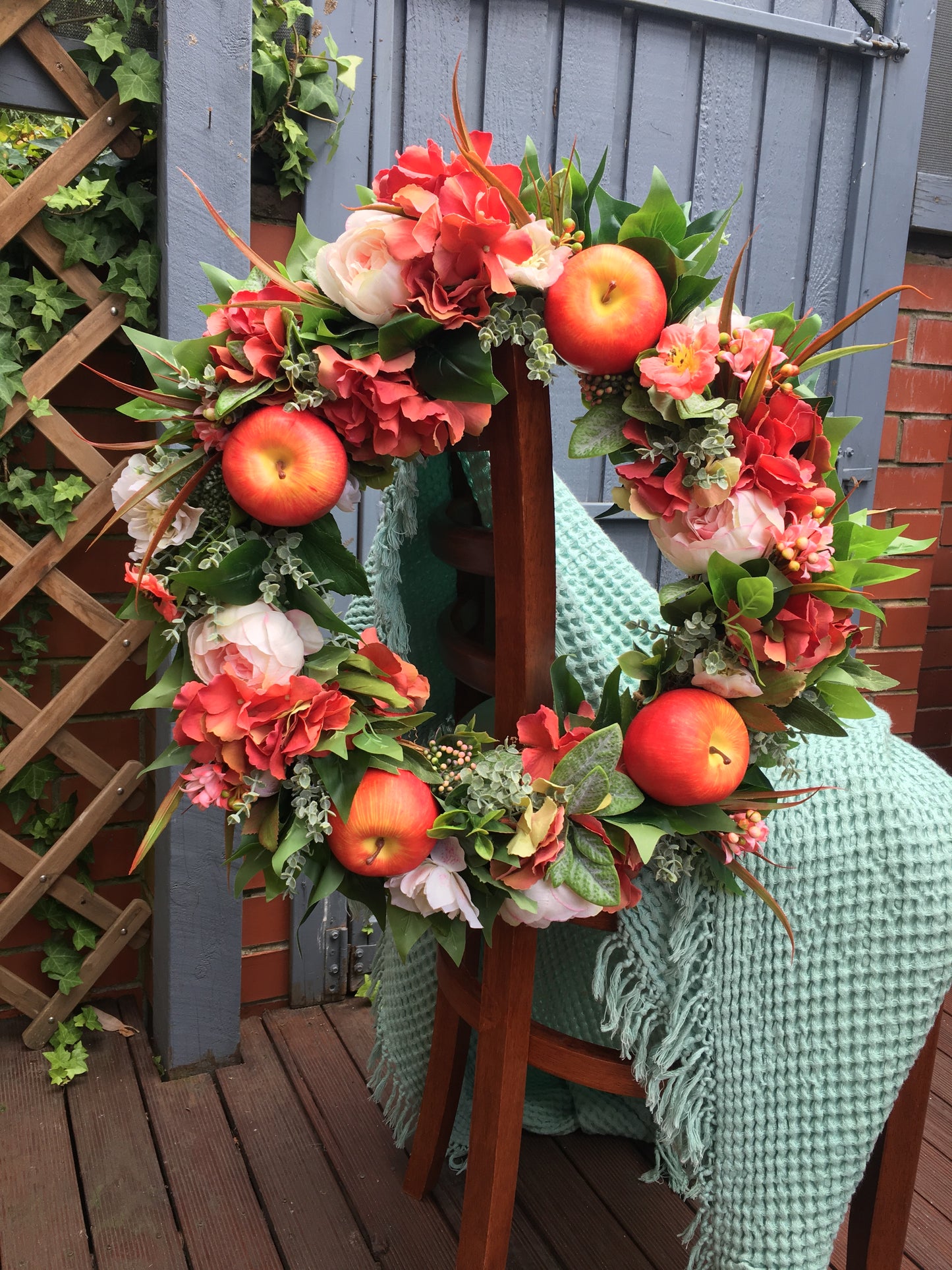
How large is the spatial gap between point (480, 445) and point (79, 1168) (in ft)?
3.94

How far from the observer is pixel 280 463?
2.44 feet

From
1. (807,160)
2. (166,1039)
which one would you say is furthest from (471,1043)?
(807,160)

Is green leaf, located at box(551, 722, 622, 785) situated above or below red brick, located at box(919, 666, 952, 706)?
above

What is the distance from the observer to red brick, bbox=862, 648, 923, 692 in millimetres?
2148

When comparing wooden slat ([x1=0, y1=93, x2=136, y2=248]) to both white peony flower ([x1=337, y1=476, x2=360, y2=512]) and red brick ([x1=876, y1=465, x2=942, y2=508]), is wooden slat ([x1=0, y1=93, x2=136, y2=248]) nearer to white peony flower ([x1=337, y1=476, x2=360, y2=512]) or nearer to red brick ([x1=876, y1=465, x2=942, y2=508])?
white peony flower ([x1=337, y1=476, x2=360, y2=512])

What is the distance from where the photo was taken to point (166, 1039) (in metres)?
1.57

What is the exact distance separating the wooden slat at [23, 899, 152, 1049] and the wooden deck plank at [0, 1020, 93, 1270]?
4 cm

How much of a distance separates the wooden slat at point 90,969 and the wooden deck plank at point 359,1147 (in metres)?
0.30

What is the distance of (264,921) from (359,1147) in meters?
0.41

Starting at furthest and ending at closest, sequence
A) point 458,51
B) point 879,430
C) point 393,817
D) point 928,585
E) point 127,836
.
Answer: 1. point 928,585
2. point 879,430
3. point 127,836
4. point 458,51
5. point 393,817

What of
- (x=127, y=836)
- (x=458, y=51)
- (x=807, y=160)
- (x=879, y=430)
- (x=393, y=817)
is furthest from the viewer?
(x=879, y=430)

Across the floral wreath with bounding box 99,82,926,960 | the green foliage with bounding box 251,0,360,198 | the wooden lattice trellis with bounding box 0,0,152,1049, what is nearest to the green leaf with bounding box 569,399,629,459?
the floral wreath with bounding box 99,82,926,960

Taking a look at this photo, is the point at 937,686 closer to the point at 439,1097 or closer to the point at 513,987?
the point at 439,1097

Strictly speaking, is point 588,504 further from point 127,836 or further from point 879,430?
point 127,836
